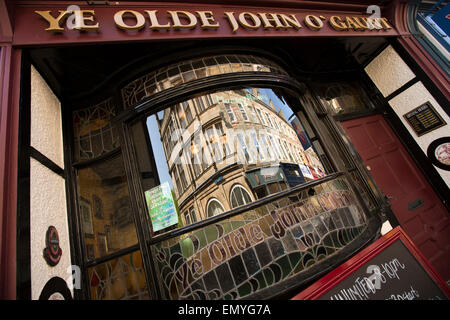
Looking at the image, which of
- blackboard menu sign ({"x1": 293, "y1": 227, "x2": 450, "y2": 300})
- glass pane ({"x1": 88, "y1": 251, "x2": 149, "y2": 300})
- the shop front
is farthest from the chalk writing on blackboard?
glass pane ({"x1": 88, "y1": 251, "x2": 149, "y2": 300})

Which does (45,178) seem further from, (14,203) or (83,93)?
(83,93)

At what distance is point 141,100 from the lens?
96.4 inches

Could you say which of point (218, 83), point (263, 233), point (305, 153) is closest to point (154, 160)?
point (218, 83)

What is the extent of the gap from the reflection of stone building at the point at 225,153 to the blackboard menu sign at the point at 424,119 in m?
2.28

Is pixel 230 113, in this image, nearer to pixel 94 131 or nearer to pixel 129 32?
pixel 129 32

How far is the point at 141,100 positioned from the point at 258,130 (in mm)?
1415

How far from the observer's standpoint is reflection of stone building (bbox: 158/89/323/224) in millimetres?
2113

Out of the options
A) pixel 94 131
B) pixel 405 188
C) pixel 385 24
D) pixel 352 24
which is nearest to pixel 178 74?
pixel 94 131

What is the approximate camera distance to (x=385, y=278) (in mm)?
1707

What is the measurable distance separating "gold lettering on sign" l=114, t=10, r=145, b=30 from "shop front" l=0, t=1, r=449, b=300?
2 centimetres

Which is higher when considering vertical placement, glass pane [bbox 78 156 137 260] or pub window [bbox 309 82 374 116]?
pub window [bbox 309 82 374 116]

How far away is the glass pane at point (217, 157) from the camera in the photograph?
2.13 m

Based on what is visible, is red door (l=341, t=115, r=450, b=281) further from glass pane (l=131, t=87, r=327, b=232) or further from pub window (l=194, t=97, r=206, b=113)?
pub window (l=194, t=97, r=206, b=113)

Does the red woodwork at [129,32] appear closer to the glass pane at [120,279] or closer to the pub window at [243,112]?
the pub window at [243,112]
